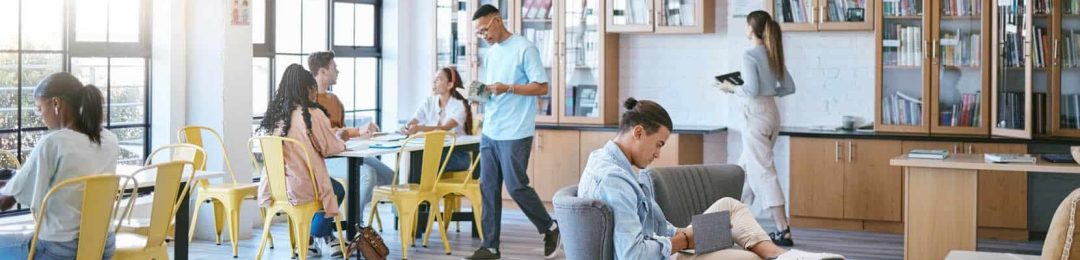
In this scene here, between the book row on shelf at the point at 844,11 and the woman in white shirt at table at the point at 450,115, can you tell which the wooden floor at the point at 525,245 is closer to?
the woman in white shirt at table at the point at 450,115

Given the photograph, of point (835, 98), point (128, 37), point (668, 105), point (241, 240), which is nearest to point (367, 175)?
point (241, 240)

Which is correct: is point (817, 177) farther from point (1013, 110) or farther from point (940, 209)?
point (940, 209)

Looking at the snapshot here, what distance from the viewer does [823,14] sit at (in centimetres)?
873

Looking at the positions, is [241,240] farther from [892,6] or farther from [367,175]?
[892,6]

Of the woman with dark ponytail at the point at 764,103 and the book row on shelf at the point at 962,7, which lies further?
the book row on shelf at the point at 962,7

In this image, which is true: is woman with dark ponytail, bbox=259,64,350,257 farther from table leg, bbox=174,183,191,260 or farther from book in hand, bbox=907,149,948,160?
book in hand, bbox=907,149,948,160

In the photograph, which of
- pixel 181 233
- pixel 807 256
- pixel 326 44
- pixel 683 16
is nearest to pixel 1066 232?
Result: pixel 807 256

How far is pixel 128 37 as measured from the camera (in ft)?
26.3

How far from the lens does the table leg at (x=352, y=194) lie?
713cm

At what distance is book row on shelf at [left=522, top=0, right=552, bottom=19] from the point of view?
964 cm

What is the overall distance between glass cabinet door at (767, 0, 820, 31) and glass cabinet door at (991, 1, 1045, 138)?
1.13 meters

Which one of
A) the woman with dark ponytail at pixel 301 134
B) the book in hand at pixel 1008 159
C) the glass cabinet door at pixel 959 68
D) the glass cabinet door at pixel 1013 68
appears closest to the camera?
the book in hand at pixel 1008 159

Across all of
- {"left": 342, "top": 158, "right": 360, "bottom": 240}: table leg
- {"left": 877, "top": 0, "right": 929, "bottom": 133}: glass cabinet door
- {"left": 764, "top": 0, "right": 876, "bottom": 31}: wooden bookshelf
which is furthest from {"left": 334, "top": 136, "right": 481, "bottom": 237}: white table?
{"left": 877, "top": 0, "right": 929, "bottom": 133}: glass cabinet door

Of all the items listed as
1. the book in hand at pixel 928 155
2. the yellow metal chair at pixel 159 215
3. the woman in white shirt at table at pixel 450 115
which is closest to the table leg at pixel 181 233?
the yellow metal chair at pixel 159 215
